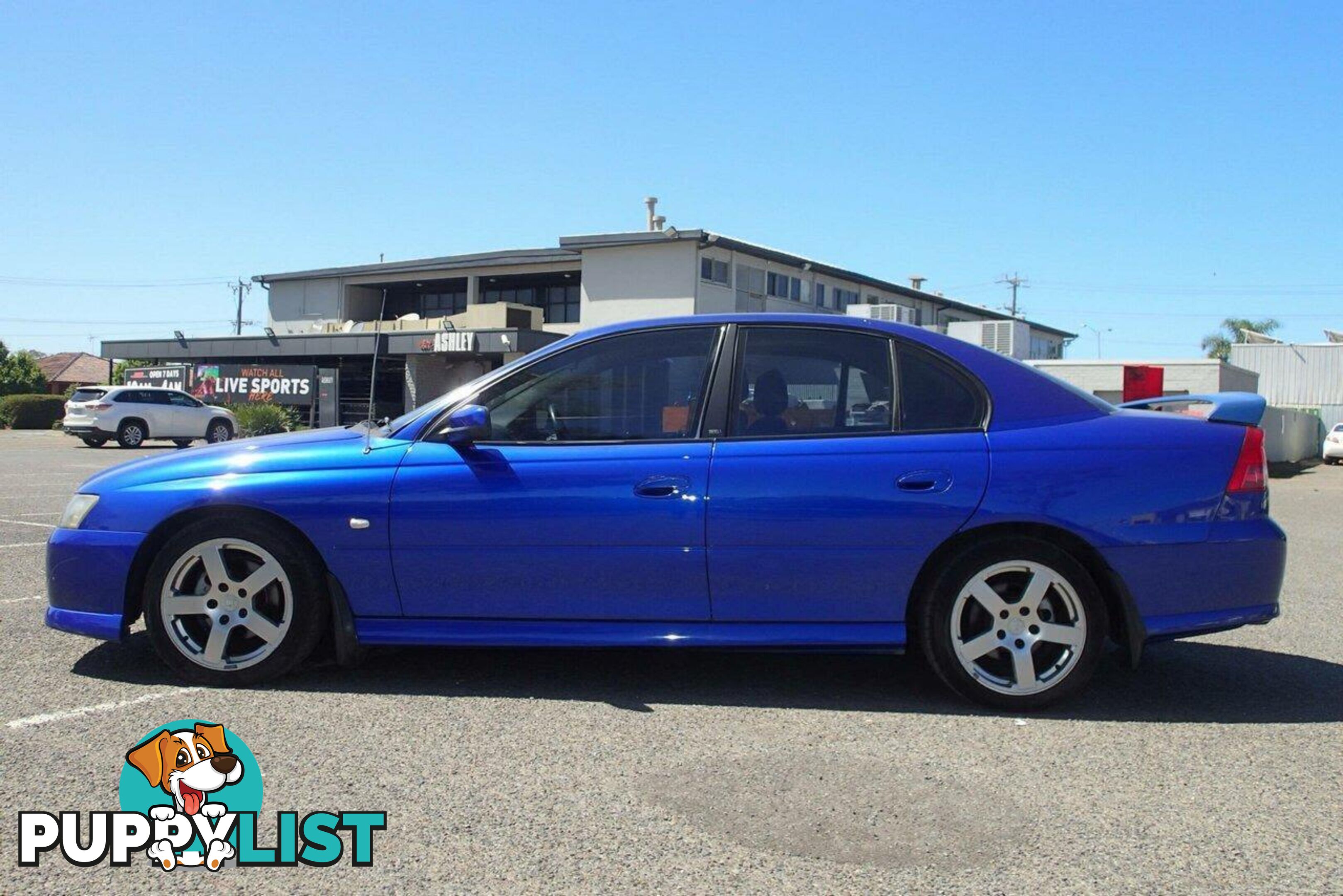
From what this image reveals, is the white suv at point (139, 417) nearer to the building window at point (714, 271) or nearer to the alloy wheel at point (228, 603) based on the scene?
the building window at point (714, 271)

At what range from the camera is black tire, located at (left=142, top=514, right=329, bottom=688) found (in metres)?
4.41

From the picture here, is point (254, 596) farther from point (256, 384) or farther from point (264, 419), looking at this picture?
point (256, 384)

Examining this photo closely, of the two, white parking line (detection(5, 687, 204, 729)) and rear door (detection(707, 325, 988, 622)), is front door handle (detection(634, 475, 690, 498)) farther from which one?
white parking line (detection(5, 687, 204, 729))

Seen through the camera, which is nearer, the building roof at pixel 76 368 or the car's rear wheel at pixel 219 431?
the car's rear wheel at pixel 219 431

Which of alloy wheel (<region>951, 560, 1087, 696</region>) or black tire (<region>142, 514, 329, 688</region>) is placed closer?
alloy wheel (<region>951, 560, 1087, 696</region>)

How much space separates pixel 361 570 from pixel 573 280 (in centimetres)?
4172

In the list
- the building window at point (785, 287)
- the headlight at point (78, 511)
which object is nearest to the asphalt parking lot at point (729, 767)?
the headlight at point (78, 511)

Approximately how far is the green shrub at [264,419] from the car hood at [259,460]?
91.5ft

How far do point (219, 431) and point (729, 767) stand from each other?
29.1 metres

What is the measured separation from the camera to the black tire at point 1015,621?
4.26m

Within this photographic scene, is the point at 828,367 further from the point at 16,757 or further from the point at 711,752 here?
the point at 16,757

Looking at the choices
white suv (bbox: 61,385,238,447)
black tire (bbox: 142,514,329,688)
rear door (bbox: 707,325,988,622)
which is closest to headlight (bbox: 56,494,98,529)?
black tire (bbox: 142,514,329,688)

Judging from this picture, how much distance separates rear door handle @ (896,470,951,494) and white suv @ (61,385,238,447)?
27439mm

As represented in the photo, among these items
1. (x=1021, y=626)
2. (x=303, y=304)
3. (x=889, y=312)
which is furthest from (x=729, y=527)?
(x=303, y=304)
